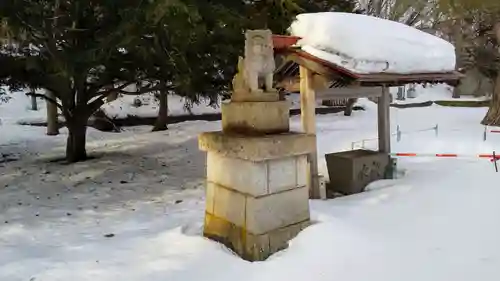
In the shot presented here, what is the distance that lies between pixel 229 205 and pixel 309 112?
2.27m

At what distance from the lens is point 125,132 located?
16078 millimetres

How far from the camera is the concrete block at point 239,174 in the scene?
4559 mm

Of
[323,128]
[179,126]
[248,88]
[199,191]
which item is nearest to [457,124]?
[323,128]

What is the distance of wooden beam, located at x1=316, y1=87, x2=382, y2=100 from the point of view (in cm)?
701

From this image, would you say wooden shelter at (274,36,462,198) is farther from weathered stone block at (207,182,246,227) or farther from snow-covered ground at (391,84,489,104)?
snow-covered ground at (391,84,489,104)

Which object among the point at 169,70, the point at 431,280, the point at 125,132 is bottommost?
the point at 431,280

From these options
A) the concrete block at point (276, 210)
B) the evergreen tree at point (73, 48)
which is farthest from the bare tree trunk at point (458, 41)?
the concrete block at point (276, 210)

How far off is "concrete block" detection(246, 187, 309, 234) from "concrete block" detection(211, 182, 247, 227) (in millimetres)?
111

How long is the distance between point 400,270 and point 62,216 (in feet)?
15.4

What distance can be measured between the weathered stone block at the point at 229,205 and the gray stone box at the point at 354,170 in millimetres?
2837

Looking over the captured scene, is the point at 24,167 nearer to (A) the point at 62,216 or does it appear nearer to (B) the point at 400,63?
(A) the point at 62,216

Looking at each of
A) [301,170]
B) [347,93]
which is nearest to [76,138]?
[347,93]

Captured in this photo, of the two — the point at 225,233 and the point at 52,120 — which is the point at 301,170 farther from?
the point at 52,120

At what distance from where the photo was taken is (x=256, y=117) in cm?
475
